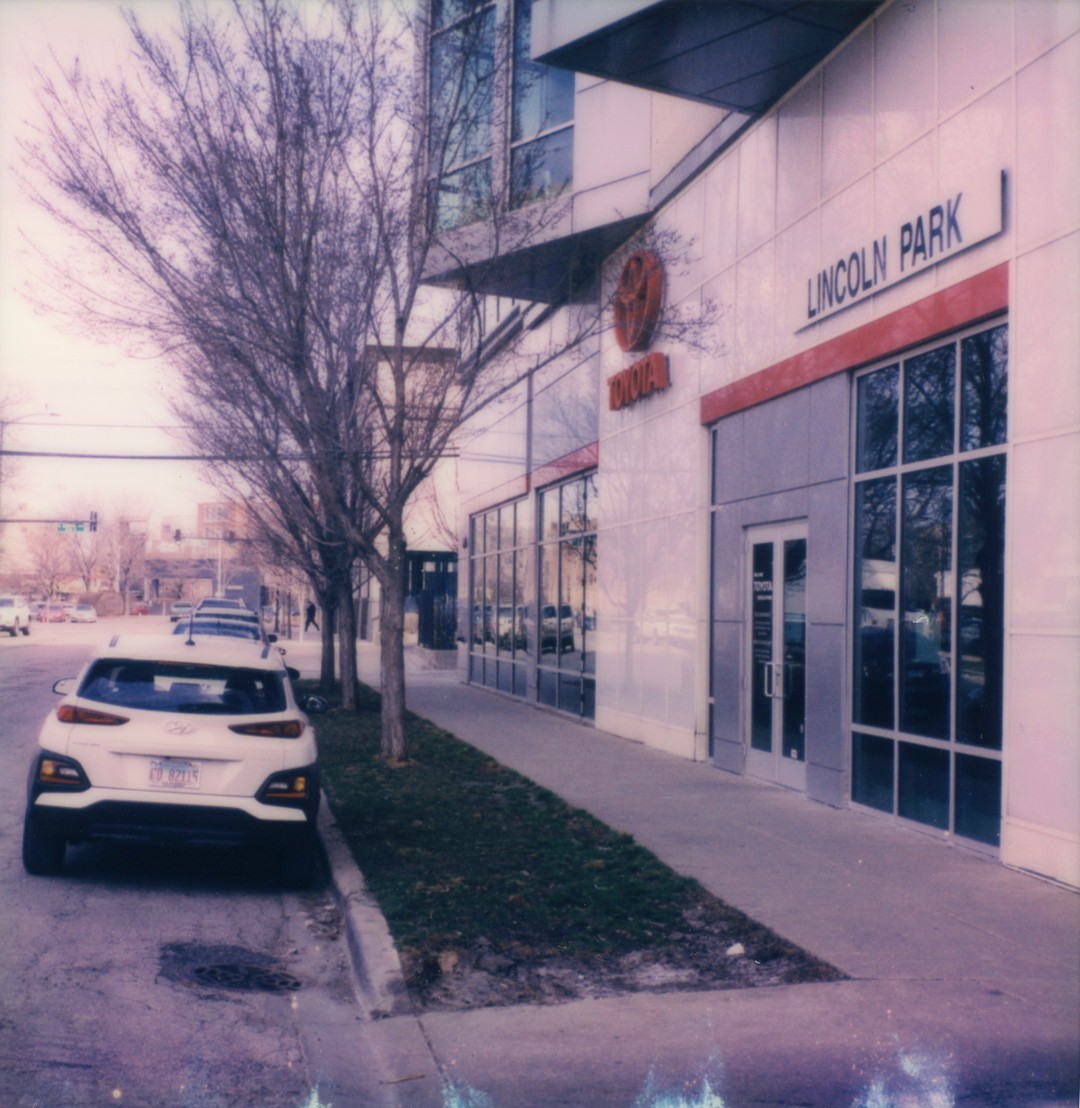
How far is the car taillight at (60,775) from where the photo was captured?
7137 mm

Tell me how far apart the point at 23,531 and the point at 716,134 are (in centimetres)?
11352

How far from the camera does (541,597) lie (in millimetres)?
20953

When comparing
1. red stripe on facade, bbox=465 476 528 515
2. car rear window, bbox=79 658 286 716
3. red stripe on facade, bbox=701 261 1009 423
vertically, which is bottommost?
car rear window, bbox=79 658 286 716

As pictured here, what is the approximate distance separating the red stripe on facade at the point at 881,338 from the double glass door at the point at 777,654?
4.65 feet

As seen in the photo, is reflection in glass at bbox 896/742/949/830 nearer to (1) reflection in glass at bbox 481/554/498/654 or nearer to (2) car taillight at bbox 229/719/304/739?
(2) car taillight at bbox 229/719/304/739

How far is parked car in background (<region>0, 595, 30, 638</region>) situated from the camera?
50.6 metres

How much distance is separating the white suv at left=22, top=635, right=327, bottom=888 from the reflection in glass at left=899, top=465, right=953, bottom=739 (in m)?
4.72

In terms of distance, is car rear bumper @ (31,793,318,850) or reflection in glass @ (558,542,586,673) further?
reflection in glass @ (558,542,586,673)

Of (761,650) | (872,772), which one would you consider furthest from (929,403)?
(761,650)

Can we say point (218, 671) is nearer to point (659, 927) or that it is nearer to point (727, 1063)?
point (659, 927)

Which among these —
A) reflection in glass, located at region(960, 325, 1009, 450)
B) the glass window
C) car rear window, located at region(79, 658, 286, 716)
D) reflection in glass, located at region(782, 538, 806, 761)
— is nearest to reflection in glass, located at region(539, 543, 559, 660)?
the glass window

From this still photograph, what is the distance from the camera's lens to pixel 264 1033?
5066 millimetres

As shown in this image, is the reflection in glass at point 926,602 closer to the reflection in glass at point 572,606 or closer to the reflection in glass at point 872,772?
the reflection in glass at point 872,772

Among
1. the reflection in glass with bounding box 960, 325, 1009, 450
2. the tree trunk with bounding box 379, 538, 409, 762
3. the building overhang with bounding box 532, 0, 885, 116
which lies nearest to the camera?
the reflection in glass with bounding box 960, 325, 1009, 450
